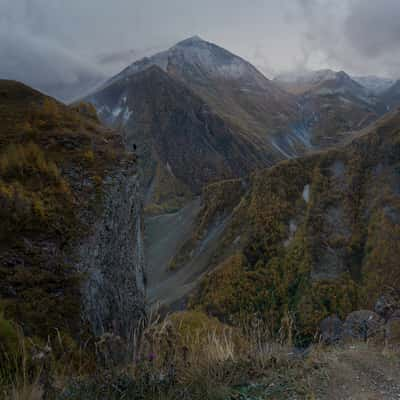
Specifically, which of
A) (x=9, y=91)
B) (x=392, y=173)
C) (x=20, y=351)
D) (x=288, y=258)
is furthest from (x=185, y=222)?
(x=20, y=351)

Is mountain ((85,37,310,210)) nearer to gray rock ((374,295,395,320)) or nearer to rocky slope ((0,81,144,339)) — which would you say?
gray rock ((374,295,395,320))

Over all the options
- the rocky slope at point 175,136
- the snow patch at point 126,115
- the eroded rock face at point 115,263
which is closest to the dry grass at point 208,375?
the eroded rock face at point 115,263

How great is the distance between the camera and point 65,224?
27.9 feet

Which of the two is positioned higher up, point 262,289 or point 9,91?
point 9,91

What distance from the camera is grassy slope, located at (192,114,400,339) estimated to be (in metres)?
40.3

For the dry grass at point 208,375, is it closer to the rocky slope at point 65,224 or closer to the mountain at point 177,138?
the rocky slope at point 65,224

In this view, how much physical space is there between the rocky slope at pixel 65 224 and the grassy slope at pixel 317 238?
26959 mm

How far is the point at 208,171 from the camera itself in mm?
151125

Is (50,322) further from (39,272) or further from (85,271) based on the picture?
(85,271)

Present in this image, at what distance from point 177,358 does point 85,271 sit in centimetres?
529

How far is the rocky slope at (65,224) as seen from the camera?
6.57m

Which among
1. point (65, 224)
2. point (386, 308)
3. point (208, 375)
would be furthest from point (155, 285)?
point (208, 375)

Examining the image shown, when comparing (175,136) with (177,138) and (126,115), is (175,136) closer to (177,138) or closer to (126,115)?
(177,138)

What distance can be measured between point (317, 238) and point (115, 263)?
41.7m
